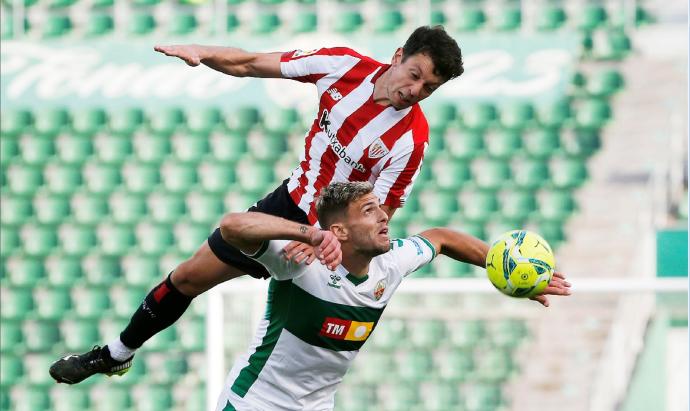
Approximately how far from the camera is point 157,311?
4.76 m

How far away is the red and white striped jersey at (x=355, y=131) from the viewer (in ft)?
14.3

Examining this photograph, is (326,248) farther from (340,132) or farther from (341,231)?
(340,132)

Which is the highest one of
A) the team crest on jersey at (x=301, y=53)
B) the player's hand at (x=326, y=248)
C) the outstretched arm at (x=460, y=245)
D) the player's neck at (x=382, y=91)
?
the team crest on jersey at (x=301, y=53)

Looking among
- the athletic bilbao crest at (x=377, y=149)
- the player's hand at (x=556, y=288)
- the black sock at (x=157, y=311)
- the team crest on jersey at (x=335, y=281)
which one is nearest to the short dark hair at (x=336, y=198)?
the team crest on jersey at (x=335, y=281)

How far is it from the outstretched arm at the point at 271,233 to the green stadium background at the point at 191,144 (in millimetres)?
5905

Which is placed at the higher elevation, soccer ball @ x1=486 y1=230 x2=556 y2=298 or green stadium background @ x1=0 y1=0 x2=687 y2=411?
soccer ball @ x1=486 y1=230 x2=556 y2=298

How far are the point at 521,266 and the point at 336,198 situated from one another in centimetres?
72

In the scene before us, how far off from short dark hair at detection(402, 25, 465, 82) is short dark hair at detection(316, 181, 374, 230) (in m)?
0.49

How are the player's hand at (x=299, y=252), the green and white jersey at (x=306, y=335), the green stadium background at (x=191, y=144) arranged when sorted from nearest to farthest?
the player's hand at (x=299, y=252), the green and white jersey at (x=306, y=335), the green stadium background at (x=191, y=144)

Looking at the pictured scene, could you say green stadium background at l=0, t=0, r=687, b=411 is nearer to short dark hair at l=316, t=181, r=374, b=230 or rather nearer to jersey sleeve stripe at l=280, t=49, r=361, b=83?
jersey sleeve stripe at l=280, t=49, r=361, b=83

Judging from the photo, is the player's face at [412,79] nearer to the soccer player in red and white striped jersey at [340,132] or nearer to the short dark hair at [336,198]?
the soccer player in red and white striped jersey at [340,132]

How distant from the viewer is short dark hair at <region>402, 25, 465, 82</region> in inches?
160

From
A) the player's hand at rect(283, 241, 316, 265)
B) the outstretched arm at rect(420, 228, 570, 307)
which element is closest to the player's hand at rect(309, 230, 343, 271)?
the player's hand at rect(283, 241, 316, 265)

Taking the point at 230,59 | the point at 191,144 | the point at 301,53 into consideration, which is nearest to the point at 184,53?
the point at 230,59
